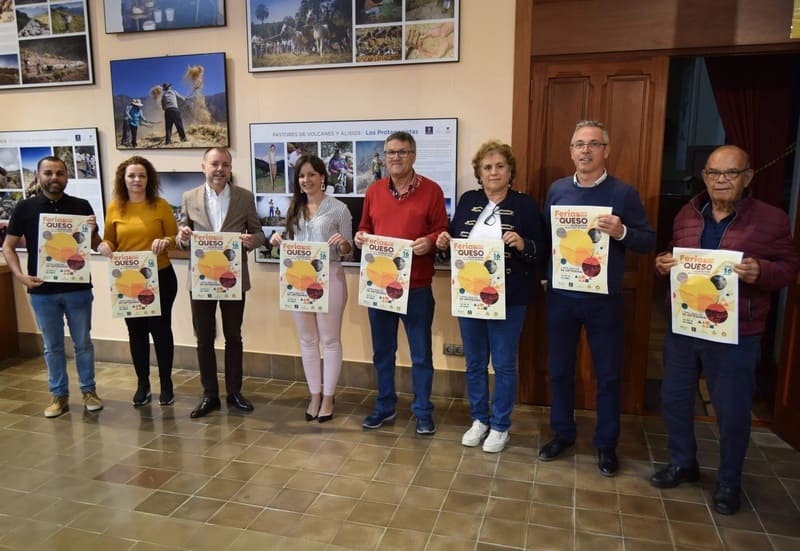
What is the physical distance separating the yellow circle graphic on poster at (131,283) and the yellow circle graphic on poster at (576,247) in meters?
2.46

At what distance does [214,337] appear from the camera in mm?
3520

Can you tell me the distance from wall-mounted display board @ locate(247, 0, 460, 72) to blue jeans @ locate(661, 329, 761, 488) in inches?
86.6

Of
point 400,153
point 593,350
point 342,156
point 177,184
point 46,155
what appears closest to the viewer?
point 593,350

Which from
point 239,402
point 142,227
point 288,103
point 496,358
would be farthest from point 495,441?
point 288,103

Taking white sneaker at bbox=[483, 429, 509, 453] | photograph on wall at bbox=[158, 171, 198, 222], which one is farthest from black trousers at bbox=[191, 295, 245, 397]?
white sneaker at bbox=[483, 429, 509, 453]

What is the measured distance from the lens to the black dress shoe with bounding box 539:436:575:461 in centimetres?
296

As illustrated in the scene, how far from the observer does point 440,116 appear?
11.8ft

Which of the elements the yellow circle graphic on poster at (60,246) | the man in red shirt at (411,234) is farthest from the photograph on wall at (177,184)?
the man in red shirt at (411,234)

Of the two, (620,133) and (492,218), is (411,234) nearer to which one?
(492,218)

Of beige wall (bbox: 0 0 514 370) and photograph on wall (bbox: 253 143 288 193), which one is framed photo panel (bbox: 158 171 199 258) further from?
photograph on wall (bbox: 253 143 288 193)

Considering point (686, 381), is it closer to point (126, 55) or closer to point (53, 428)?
point (53, 428)

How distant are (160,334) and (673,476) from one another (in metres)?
3.06

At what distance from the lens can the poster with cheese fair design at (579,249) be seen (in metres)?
2.67

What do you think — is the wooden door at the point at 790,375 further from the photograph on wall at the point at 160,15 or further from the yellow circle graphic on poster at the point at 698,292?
the photograph on wall at the point at 160,15
